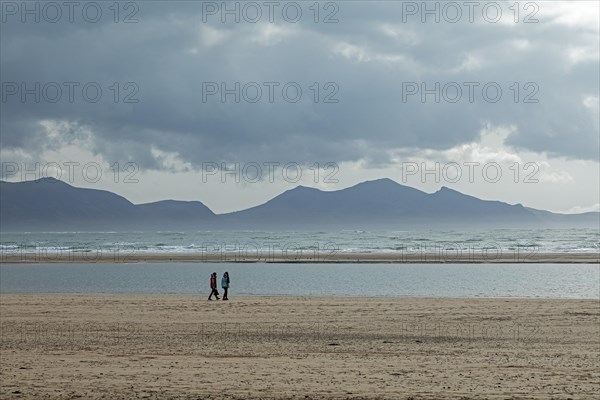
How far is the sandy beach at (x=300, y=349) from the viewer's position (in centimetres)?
1311

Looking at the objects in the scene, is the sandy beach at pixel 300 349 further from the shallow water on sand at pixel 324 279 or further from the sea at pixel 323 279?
the shallow water on sand at pixel 324 279

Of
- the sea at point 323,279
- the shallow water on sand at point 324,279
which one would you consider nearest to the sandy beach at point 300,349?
the sea at point 323,279

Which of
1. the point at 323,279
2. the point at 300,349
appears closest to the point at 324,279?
the point at 323,279

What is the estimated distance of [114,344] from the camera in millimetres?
18016

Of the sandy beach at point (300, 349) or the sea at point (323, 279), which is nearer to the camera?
the sandy beach at point (300, 349)

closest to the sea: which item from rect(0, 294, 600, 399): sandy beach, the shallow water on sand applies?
the shallow water on sand

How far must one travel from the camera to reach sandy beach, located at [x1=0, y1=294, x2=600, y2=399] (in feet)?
43.0

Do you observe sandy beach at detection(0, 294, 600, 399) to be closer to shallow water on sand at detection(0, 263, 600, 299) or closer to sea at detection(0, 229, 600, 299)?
sea at detection(0, 229, 600, 299)

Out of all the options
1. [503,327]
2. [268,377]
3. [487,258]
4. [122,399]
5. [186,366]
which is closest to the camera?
[122,399]

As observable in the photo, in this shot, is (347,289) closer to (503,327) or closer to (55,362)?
(503,327)

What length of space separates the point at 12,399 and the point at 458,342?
1100 centimetres

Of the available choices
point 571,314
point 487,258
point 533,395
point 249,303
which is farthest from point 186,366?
point 487,258

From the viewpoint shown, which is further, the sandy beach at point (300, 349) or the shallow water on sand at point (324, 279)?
the shallow water on sand at point (324, 279)

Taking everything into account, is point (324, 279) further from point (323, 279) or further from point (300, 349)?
point (300, 349)
